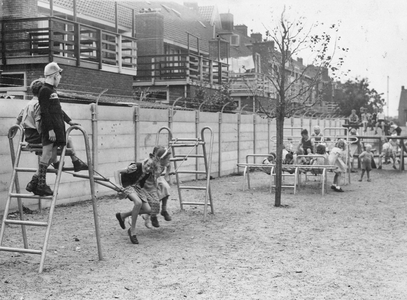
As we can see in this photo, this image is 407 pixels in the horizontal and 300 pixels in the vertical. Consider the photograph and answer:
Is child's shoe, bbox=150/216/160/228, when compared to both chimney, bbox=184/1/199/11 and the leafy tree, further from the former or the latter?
the leafy tree

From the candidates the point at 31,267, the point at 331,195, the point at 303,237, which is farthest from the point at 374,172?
the point at 31,267

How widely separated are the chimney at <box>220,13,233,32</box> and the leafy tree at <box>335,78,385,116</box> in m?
13.8

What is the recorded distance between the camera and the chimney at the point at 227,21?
44.8 metres

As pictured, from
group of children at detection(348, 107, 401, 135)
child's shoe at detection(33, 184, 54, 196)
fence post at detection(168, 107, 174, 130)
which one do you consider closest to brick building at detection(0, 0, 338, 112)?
fence post at detection(168, 107, 174, 130)

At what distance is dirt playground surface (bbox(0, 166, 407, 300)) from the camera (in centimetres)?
574

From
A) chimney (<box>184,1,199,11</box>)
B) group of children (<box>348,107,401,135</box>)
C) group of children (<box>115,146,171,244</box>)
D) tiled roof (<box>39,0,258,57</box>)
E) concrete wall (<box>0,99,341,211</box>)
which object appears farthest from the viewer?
chimney (<box>184,1,199,11</box>)

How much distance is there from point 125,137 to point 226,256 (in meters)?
7.09

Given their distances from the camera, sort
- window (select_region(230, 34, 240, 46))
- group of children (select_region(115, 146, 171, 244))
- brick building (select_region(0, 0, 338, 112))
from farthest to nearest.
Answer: window (select_region(230, 34, 240, 46)) < brick building (select_region(0, 0, 338, 112)) < group of children (select_region(115, 146, 171, 244))

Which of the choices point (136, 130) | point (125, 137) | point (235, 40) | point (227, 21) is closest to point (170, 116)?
point (136, 130)

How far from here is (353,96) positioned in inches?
2149

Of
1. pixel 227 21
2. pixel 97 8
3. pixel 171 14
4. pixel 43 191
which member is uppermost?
pixel 227 21

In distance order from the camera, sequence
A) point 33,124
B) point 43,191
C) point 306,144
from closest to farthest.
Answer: point 43,191 → point 33,124 → point 306,144

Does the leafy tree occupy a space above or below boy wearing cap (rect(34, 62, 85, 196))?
above

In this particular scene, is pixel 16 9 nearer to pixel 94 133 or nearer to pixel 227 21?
pixel 94 133
